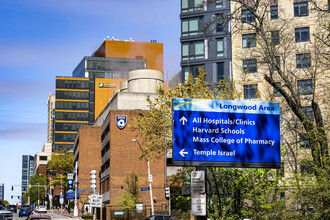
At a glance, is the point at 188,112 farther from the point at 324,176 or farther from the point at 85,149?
the point at 85,149

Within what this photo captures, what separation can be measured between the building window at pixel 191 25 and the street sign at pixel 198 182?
6040 centimetres

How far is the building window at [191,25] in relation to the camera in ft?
249

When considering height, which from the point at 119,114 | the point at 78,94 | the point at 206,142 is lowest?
the point at 206,142

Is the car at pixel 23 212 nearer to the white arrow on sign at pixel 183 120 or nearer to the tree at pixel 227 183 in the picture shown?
the tree at pixel 227 183

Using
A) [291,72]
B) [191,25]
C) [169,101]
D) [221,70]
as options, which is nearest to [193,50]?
[191,25]

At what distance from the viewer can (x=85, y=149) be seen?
9900cm

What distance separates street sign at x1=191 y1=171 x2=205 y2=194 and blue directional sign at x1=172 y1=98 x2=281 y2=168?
49.9 inches

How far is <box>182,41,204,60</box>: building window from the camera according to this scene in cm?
7500

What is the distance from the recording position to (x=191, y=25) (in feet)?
250

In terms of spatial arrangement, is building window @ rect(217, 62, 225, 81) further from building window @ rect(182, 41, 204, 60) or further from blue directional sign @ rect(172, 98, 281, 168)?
blue directional sign @ rect(172, 98, 281, 168)

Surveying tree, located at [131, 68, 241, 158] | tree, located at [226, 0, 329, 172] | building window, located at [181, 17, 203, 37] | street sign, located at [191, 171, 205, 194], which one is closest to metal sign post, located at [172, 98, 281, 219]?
street sign, located at [191, 171, 205, 194]

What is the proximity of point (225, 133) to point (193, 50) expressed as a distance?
5689 cm

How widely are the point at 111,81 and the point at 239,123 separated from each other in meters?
166

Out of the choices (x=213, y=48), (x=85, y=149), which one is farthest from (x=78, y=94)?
(x=213, y=48)
